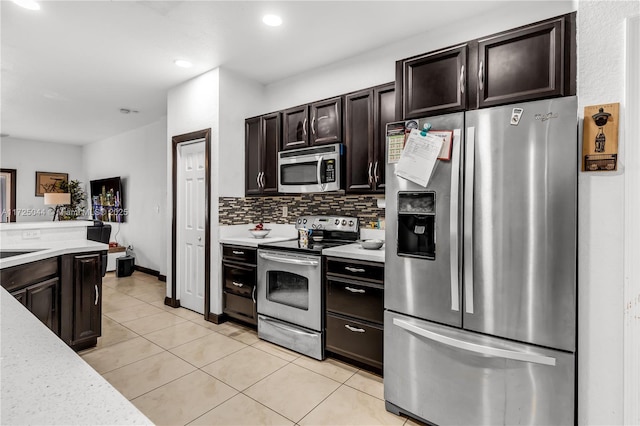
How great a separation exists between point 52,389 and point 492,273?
178 cm

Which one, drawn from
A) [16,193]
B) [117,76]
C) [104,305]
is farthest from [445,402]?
[16,193]

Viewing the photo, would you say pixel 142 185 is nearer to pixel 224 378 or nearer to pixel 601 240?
pixel 224 378

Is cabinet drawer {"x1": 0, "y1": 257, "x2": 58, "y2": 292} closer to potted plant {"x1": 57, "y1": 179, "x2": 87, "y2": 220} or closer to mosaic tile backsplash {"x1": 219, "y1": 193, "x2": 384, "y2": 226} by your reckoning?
mosaic tile backsplash {"x1": 219, "y1": 193, "x2": 384, "y2": 226}

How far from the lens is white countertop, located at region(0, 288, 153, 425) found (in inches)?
19.9

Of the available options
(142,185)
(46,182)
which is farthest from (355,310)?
(46,182)

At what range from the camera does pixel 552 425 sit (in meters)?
1.59

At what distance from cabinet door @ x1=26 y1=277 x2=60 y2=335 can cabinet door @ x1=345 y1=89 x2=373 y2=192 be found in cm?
250

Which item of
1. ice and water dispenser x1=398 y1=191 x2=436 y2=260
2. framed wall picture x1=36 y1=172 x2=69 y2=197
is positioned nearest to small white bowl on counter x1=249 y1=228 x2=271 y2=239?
ice and water dispenser x1=398 y1=191 x2=436 y2=260

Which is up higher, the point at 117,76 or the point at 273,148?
the point at 117,76

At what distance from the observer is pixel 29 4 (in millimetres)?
2520

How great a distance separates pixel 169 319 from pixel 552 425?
3.53m

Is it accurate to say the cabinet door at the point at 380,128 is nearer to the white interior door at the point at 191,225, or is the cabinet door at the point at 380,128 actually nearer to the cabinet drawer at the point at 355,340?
the cabinet drawer at the point at 355,340

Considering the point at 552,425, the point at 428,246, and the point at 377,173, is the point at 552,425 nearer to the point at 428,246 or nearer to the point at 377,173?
the point at 428,246

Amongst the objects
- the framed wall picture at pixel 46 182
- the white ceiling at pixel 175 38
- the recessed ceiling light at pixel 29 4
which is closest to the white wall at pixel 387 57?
the white ceiling at pixel 175 38
